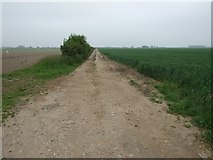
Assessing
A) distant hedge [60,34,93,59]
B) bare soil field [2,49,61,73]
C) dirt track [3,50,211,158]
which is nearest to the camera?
dirt track [3,50,211,158]

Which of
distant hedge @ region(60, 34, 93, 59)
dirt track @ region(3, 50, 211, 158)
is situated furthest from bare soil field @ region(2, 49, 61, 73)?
dirt track @ region(3, 50, 211, 158)

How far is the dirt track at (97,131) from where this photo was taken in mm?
5676

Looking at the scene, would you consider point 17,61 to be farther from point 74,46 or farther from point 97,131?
point 97,131

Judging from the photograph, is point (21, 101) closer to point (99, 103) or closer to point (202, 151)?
point (99, 103)

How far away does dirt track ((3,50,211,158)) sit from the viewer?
568 centimetres

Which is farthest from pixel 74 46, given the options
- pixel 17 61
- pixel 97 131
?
pixel 97 131

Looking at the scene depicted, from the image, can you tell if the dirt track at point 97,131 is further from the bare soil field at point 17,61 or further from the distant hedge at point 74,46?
the distant hedge at point 74,46

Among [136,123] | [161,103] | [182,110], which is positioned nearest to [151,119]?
[136,123]

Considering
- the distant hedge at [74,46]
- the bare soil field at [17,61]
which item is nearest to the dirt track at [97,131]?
the bare soil field at [17,61]

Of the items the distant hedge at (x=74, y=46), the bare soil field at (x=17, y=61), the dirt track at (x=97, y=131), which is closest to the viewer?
the dirt track at (x=97, y=131)

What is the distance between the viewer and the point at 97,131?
6852 millimetres

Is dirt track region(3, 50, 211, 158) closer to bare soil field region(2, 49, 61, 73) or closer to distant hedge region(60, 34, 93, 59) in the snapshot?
bare soil field region(2, 49, 61, 73)

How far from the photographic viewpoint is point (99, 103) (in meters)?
10.1

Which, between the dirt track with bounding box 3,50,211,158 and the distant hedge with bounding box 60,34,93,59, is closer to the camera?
the dirt track with bounding box 3,50,211,158
